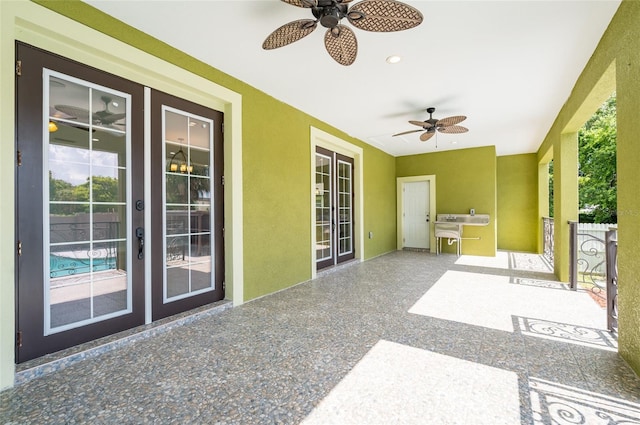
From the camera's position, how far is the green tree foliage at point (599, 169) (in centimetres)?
1105

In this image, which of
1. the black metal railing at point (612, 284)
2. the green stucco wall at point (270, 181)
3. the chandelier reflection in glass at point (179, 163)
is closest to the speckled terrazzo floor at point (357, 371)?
the black metal railing at point (612, 284)

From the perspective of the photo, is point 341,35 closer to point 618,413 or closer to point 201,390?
point 201,390

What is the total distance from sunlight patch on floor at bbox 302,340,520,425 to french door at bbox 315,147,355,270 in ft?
10.1

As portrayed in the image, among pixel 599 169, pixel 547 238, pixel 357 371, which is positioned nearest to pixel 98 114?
pixel 357 371

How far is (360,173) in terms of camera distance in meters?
6.19

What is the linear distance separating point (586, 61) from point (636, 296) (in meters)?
2.45

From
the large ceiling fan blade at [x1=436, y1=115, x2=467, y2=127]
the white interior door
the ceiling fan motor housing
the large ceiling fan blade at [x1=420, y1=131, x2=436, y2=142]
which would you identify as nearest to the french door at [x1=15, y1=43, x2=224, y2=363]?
the ceiling fan motor housing

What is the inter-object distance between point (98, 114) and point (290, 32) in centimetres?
176

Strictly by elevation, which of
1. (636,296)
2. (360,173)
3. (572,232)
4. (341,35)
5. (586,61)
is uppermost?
(586,61)

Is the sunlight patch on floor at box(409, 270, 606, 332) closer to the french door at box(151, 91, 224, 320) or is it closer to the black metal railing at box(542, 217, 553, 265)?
the french door at box(151, 91, 224, 320)

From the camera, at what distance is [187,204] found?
9.98 ft

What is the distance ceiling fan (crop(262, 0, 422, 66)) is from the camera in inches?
69.4

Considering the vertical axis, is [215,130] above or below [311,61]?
below

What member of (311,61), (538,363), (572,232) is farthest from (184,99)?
(572,232)
